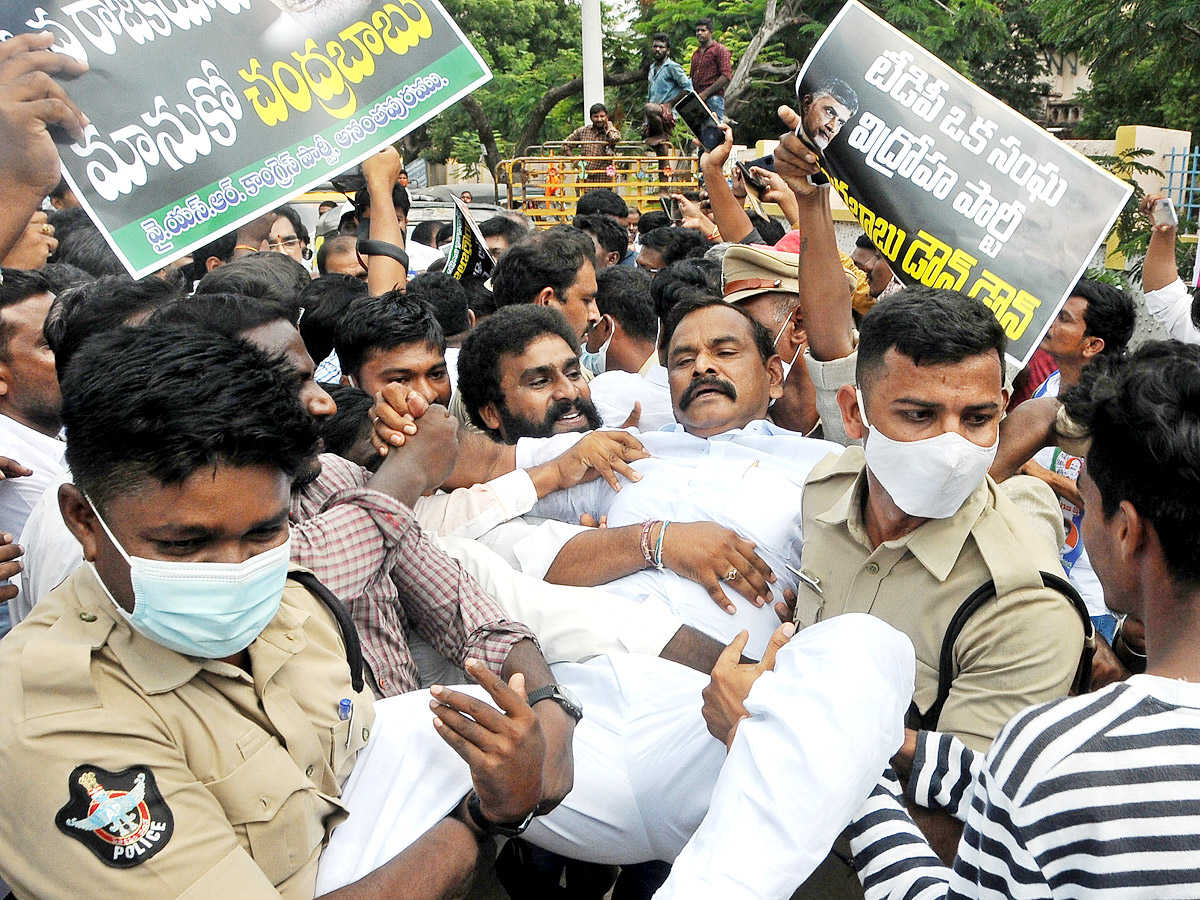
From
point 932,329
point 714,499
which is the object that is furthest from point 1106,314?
point 932,329

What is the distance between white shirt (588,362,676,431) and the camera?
436 cm

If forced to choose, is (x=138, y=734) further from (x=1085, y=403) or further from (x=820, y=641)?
(x=1085, y=403)

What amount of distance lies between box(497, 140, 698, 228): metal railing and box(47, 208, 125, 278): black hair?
9.83 meters

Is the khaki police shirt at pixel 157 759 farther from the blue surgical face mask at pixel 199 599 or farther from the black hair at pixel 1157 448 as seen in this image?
the black hair at pixel 1157 448

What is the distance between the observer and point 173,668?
165cm

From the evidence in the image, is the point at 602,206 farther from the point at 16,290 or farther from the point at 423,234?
the point at 16,290

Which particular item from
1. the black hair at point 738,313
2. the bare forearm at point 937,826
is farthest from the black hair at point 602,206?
the bare forearm at point 937,826

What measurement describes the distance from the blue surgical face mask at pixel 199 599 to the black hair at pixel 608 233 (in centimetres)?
661

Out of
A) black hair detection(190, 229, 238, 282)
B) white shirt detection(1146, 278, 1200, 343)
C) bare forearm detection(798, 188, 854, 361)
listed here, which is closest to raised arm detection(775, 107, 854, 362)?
bare forearm detection(798, 188, 854, 361)

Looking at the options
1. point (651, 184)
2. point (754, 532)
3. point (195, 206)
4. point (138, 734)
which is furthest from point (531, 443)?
point (651, 184)

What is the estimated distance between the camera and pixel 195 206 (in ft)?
11.0

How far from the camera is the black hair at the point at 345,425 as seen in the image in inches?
118

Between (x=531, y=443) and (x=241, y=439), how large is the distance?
197 centimetres

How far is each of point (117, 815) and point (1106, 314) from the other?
438 cm
